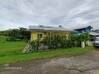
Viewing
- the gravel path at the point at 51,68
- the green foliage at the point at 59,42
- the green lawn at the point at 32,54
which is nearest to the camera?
the gravel path at the point at 51,68

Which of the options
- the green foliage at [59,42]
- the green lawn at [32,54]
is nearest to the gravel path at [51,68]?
the green lawn at [32,54]

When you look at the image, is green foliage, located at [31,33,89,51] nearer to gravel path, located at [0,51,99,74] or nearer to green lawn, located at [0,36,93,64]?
green lawn, located at [0,36,93,64]

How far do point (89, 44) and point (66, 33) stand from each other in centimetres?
562

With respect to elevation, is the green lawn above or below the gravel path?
above

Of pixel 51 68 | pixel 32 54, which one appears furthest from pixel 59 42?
pixel 51 68

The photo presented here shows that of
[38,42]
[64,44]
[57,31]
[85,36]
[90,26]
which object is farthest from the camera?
[90,26]

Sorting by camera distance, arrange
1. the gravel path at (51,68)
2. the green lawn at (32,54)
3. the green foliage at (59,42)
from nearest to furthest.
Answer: the gravel path at (51,68) → the green lawn at (32,54) → the green foliage at (59,42)

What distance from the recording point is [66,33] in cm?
2805

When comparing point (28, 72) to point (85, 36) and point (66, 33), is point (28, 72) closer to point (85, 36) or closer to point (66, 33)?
point (85, 36)

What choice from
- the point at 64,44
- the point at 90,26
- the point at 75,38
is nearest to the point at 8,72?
the point at 64,44

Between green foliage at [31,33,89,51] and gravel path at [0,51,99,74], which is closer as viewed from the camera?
gravel path at [0,51,99,74]

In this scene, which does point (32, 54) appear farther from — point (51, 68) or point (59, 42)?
point (51, 68)

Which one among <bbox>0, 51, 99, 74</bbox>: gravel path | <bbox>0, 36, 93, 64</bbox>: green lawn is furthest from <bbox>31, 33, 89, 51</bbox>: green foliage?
<bbox>0, 51, 99, 74</bbox>: gravel path

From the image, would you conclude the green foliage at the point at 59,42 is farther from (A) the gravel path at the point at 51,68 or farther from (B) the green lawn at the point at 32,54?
(A) the gravel path at the point at 51,68
